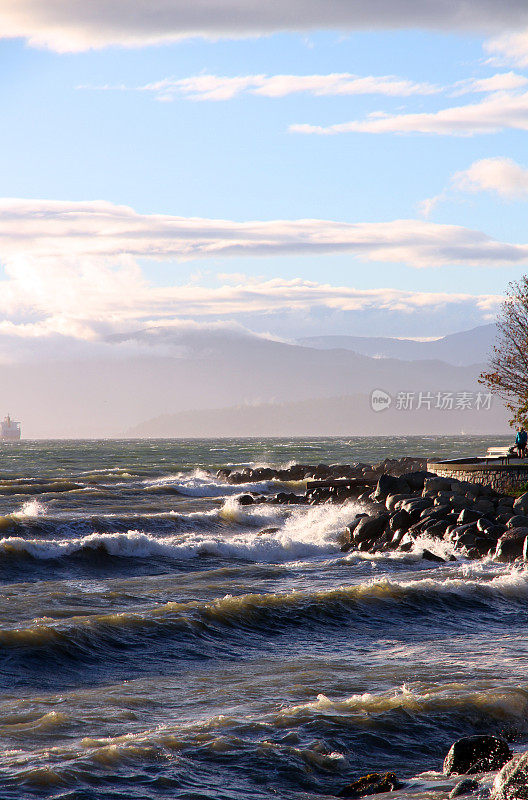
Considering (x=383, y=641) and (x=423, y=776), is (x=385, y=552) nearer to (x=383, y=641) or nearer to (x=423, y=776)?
(x=383, y=641)

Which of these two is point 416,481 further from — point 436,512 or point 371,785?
point 371,785

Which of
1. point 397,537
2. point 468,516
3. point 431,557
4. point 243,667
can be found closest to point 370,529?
point 397,537

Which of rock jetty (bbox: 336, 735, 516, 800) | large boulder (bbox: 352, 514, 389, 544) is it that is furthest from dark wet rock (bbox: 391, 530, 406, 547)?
rock jetty (bbox: 336, 735, 516, 800)

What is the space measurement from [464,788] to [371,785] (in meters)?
0.81

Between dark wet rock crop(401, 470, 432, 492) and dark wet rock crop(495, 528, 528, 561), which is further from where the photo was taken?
dark wet rock crop(401, 470, 432, 492)

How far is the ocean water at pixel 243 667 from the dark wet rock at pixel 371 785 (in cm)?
15

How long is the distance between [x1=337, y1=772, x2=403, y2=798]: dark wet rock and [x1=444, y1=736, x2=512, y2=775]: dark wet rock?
548 millimetres

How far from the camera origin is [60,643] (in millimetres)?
12336

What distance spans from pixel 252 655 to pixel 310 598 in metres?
3.04

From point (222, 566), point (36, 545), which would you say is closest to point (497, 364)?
point (222, 566)

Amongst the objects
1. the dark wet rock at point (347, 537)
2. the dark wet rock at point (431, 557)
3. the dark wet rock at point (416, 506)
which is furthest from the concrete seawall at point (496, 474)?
the dark wet rock at point (431, 557)

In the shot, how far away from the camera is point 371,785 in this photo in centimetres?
739

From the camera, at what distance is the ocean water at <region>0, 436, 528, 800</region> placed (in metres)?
7.88

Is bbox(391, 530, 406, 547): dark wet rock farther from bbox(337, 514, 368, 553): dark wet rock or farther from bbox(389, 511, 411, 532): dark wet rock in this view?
bbox(337, 514, 368, 553): dark wet rock
